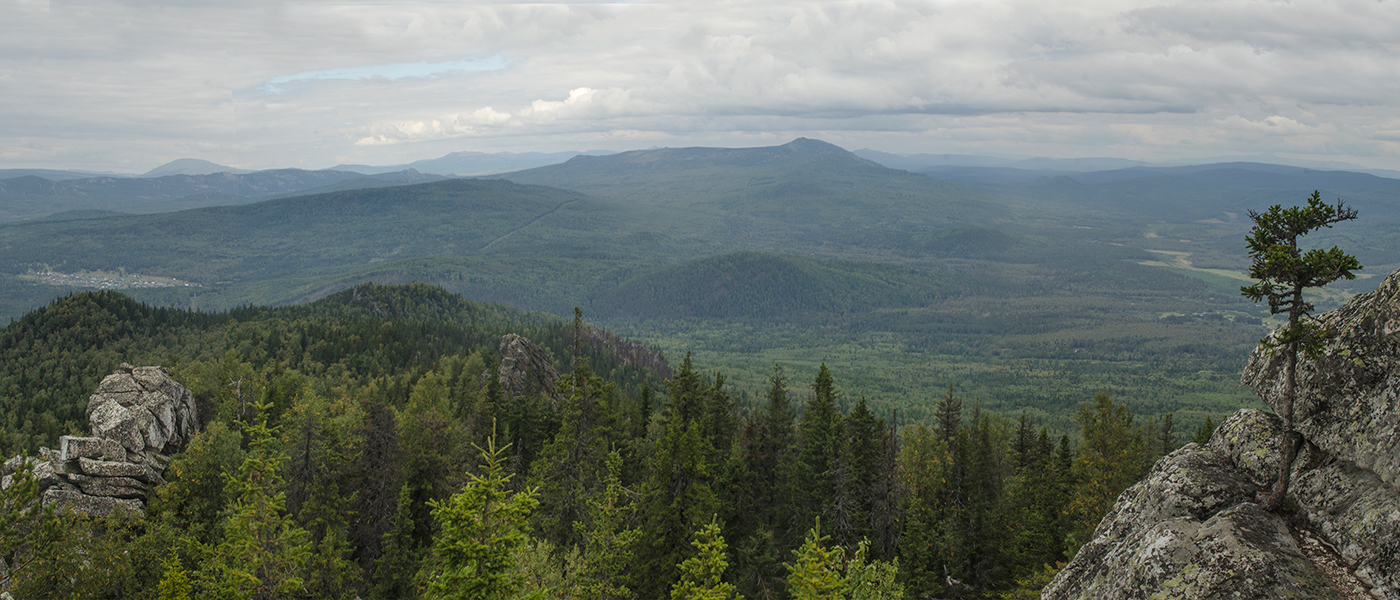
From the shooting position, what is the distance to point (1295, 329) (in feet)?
54.6

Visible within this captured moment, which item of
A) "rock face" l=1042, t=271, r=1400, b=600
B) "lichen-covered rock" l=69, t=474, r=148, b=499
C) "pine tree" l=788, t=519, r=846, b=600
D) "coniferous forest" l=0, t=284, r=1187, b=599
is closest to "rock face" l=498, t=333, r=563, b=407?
"coniferous forest" l=0, t=284, r=1187, b=599

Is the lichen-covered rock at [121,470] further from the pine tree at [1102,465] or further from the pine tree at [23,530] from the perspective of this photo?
the pine tree at [1102,465]

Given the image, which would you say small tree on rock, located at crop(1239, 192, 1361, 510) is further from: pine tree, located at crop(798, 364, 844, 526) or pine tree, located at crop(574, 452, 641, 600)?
pine tree, located at crop(798, 364, 844, 526)

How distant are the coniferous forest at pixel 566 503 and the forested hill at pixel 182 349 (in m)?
0.84

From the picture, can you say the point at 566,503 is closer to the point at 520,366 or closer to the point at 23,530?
the point at 23,530

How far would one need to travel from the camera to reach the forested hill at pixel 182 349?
2675 inches

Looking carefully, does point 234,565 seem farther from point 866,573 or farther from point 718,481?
point 718,481

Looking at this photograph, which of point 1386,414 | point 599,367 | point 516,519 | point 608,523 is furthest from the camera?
point 599,367

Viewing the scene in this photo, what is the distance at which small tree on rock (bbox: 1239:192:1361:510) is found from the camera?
1612 cm

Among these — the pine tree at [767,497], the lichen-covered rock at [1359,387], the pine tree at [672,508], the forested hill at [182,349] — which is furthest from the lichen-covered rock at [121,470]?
the lichen-covered rock at [1359,387]

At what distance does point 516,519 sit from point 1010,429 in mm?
101810

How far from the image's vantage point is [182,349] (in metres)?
106

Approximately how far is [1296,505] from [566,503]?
110 feet

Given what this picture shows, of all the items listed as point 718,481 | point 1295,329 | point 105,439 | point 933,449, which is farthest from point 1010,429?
point 105,439
